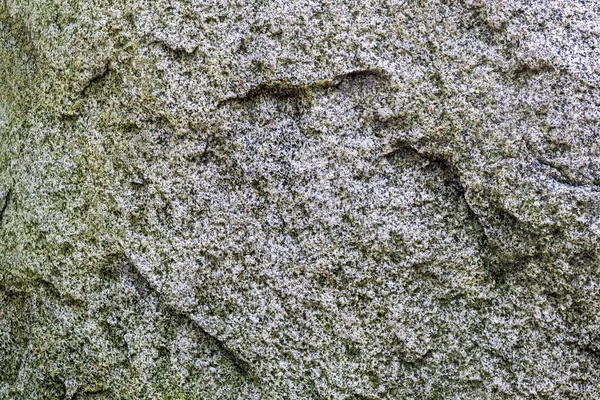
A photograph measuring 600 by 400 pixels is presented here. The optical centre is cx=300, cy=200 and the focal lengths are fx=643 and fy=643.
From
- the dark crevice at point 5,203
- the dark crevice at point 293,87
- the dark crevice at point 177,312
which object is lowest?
the dark crevice at point 177,312

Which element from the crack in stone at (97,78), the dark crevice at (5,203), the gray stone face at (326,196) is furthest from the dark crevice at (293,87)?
the dark crevice at (5,203)

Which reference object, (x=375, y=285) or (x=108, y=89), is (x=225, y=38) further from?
(x=375, y=285)

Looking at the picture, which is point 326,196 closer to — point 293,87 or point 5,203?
point 293,87

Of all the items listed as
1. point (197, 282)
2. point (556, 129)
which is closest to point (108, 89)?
point (197, 282)

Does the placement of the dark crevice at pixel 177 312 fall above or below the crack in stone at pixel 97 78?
below

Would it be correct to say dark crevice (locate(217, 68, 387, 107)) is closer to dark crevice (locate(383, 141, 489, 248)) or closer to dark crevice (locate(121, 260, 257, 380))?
dark crevice (locate(383, 141, 489, 248))

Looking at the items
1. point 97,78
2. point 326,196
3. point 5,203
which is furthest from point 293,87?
point 5,203

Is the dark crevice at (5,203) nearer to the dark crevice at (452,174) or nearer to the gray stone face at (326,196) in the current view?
the gray stone face at (326,196)

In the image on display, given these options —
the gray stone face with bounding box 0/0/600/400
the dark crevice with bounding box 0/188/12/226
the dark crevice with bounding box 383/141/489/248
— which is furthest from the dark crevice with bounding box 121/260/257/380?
the dark crevice with bounding box 383/141/489/248
